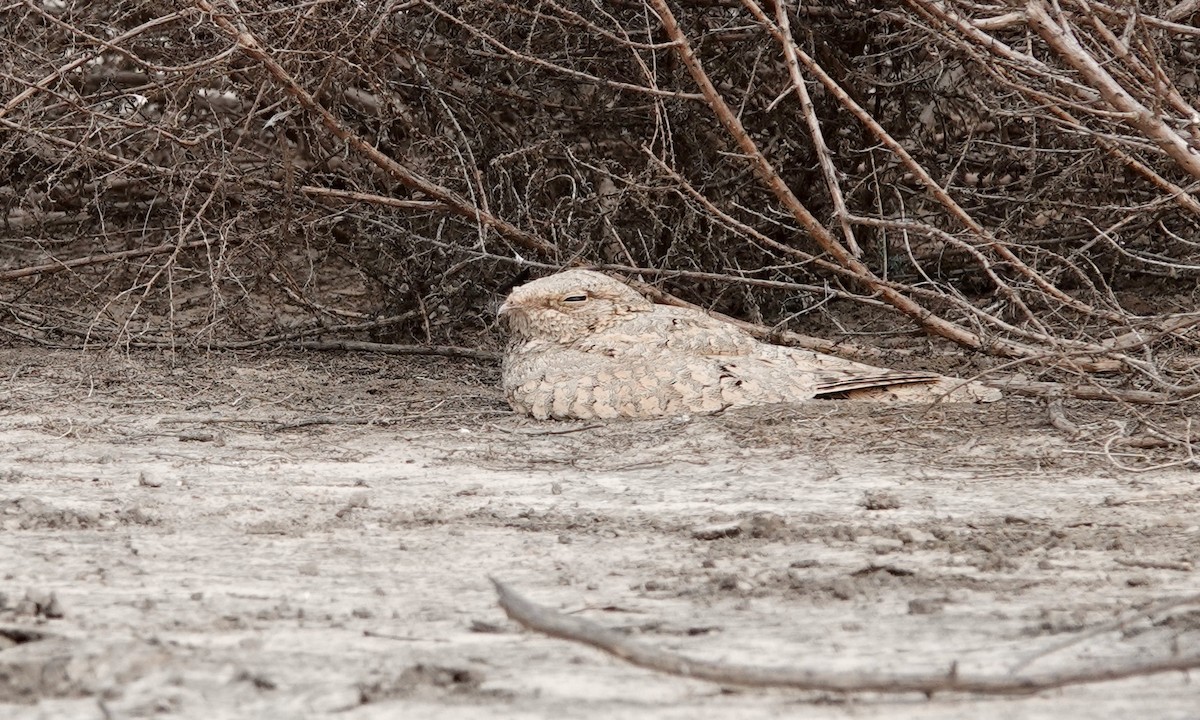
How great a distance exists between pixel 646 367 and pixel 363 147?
54.6 inches

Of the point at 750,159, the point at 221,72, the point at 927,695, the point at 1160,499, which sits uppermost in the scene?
the point at 221,72

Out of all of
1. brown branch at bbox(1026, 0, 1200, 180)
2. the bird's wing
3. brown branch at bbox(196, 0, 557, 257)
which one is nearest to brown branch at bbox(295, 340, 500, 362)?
brown branch at bbox(196, 0, 557, 257)

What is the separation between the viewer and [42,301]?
7035 mm

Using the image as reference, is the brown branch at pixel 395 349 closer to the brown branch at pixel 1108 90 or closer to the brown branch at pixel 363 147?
the brown branch at pixel 363 147

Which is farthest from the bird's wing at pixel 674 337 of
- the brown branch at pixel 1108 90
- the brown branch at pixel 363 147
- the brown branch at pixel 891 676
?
the brown branch at pixel 891 676

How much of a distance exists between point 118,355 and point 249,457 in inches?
83.6

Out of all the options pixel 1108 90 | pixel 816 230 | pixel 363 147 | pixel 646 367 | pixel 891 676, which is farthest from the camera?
pixel 363 147

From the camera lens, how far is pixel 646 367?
16.0 feet

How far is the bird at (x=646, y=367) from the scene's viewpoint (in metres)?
4.80

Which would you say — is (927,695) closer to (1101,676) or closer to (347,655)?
(1101,676)

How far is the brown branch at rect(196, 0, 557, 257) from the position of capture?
4.81 meters

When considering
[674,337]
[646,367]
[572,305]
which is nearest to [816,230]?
[674,337]

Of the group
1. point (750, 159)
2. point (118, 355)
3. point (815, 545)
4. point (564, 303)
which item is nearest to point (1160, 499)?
point (815, 545)

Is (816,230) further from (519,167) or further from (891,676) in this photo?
(891,676)
